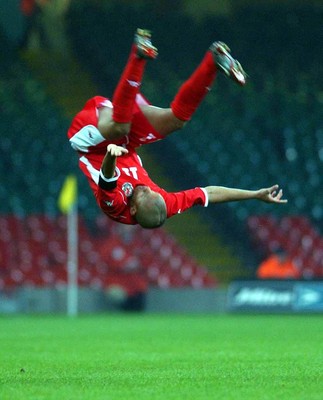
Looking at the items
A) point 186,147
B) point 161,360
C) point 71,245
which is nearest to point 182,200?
point 161,360

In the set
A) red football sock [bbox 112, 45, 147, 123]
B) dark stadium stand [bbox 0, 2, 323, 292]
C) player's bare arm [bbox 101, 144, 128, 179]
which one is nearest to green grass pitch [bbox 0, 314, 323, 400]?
player's bare arm [bbox 101, 144, 128, 179]

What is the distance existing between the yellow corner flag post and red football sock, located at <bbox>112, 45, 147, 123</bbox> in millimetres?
10340

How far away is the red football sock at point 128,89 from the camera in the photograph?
346 inches

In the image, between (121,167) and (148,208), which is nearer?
(148,208)

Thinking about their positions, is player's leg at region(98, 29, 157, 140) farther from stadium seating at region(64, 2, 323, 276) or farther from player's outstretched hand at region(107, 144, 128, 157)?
stadium seating at region(64, 2, 323, 276)

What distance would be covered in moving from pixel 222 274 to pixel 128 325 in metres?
6.45

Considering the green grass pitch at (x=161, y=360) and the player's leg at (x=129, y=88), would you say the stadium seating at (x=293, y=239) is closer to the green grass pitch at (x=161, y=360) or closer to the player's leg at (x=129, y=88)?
the green grass pitch at (x=161, y=360)

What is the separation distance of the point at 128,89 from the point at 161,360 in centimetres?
258

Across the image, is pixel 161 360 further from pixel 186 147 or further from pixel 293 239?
pixel 186 147

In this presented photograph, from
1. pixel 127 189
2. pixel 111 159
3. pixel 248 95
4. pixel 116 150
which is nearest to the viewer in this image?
pixel 116 150

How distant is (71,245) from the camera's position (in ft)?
67.1

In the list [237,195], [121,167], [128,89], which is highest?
[128,89]

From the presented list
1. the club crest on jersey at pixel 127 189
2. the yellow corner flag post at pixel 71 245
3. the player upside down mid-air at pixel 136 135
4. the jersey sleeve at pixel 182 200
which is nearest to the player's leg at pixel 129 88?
the player upside down mid-air at pixel 136 135

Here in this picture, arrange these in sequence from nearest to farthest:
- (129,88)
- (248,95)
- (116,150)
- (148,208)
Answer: (116,150), (129,88), (148,208), (248,95)
